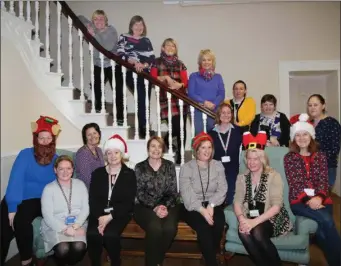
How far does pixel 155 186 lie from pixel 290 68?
122 inches

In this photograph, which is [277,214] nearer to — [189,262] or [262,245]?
[262,245]

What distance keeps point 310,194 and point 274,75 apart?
8.48 ft

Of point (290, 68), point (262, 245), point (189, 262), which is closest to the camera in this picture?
point (262, 245)

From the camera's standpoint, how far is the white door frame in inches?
179

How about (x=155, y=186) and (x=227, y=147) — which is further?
(x=227, y=147)

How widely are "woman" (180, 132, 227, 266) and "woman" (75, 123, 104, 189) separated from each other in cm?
81

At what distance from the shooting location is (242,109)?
318 centimetres

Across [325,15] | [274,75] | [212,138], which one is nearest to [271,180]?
[212,138]

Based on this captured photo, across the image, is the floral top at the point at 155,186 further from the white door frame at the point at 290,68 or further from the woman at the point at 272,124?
the white door frame at the point at 290,68

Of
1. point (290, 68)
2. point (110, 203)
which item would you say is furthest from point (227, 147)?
point (290, 68)

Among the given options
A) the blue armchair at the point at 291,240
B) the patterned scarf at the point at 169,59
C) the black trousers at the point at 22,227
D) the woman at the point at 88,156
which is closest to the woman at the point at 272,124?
the blue armchair at the point at 291,240

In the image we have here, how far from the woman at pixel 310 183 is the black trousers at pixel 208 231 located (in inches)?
24.1

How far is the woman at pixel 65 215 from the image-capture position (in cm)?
228

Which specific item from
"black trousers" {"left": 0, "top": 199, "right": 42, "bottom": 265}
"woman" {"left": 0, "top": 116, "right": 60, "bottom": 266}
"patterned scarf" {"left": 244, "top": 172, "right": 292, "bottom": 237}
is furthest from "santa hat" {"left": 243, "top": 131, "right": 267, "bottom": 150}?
"black trousers" {"left": 0, "top": 199, "right": 42, "bottom": 265}
